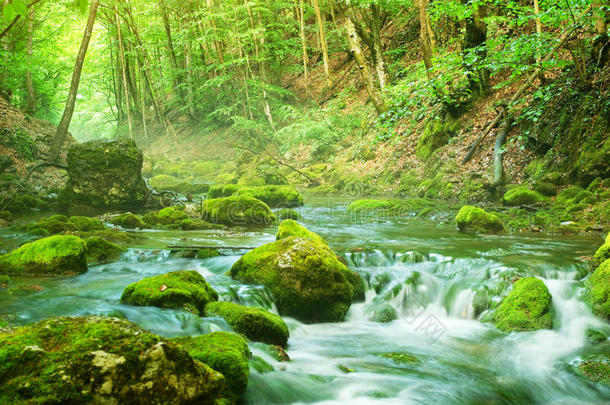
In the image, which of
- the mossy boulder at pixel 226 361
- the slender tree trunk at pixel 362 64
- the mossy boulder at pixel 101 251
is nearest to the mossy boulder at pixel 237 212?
the mossy boulder at pixel 101 251

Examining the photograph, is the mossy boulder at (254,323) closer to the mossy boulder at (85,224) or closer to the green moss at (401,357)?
the green moss at (401,357)

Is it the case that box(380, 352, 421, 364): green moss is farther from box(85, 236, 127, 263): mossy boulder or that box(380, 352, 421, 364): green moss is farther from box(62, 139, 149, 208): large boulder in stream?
box(62, 139, 149, 208): large boulder in stream

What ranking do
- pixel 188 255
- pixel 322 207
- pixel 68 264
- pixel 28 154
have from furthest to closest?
1. pixel 28 154
2. pixel 322 207
3. pixel 188 255
4. pixel 68 264

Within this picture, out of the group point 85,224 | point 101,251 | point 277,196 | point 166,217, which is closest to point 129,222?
point 166,217

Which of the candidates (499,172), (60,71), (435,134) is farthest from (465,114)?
(60,71)

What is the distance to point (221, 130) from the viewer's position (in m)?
31.6

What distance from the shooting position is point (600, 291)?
560 centimetres

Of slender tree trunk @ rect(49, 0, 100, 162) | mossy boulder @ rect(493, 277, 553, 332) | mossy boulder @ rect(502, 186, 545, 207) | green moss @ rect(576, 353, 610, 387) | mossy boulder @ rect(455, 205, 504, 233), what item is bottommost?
green moss @ rect(576, 353, 610, 387)

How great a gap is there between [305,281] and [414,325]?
1799 mm

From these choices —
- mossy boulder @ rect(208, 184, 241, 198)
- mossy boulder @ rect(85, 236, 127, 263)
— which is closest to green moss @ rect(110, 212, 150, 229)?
mossy boulder @ rect(85, 236, 127, 263)

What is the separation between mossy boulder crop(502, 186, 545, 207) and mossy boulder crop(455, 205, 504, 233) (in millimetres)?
1674

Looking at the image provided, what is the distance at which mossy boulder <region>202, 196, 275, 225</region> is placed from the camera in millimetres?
12008

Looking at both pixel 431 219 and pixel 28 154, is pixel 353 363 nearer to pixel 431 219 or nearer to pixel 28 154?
pixel 431 219

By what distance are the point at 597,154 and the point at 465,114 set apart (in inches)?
236
